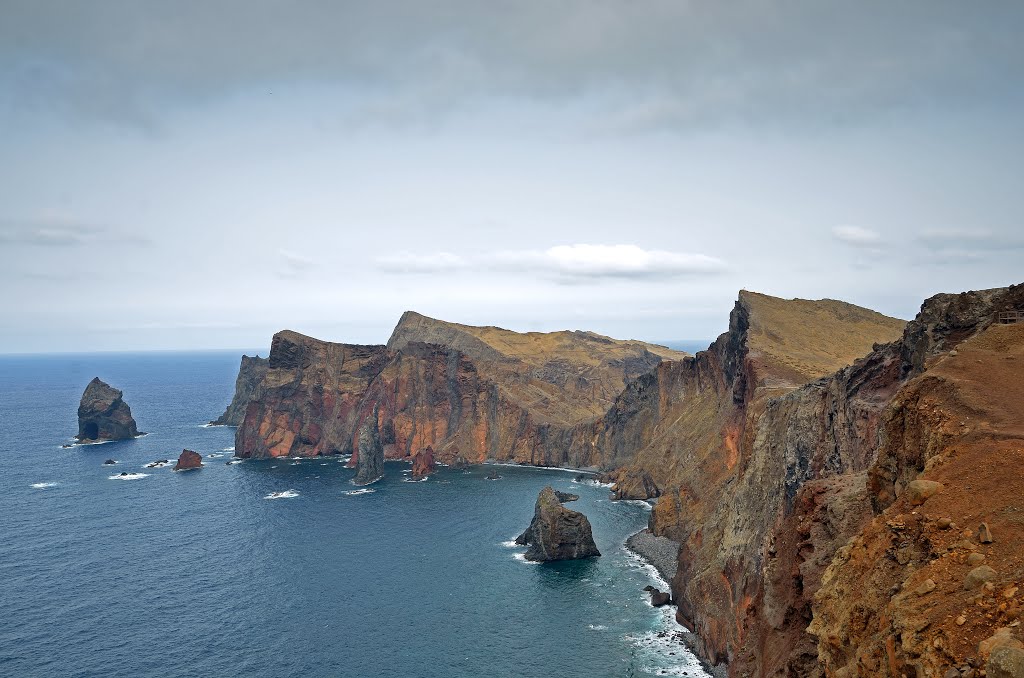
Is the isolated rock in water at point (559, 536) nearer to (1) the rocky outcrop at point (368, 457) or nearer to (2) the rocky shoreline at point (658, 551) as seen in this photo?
(2) the rocky shoreline at point (658, 551)

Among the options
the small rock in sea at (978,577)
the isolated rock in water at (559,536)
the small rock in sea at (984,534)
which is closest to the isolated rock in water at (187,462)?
the isolated rock in water at (559,536)

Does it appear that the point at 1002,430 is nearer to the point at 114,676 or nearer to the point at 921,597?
the point at 921,597

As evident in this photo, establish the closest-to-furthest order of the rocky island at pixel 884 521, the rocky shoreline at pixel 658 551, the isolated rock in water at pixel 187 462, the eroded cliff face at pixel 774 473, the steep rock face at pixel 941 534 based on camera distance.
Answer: the steep rock face at pixel 941 534
the rocky island at pixel 884 521
the eroded cliff face at pixel 774 473
the rocky shoreline at pixel 658 551
the isolated rock in water at pixel 187 462

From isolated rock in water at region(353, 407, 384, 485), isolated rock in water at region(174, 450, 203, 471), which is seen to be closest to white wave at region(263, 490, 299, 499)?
isolated rock in water at region(353, 407, 384, 485)

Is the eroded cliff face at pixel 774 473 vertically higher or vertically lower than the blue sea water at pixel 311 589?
higher

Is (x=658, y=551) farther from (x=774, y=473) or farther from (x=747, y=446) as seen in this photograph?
(x=774, y=473)

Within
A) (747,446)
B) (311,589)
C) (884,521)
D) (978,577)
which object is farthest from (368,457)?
(978,577)

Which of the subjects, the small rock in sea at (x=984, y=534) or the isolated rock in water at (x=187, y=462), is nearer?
the small rock in sea at (x=984, y=534)

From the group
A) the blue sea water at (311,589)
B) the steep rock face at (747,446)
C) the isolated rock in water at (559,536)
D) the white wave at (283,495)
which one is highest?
the steep rock face at (747,446)
